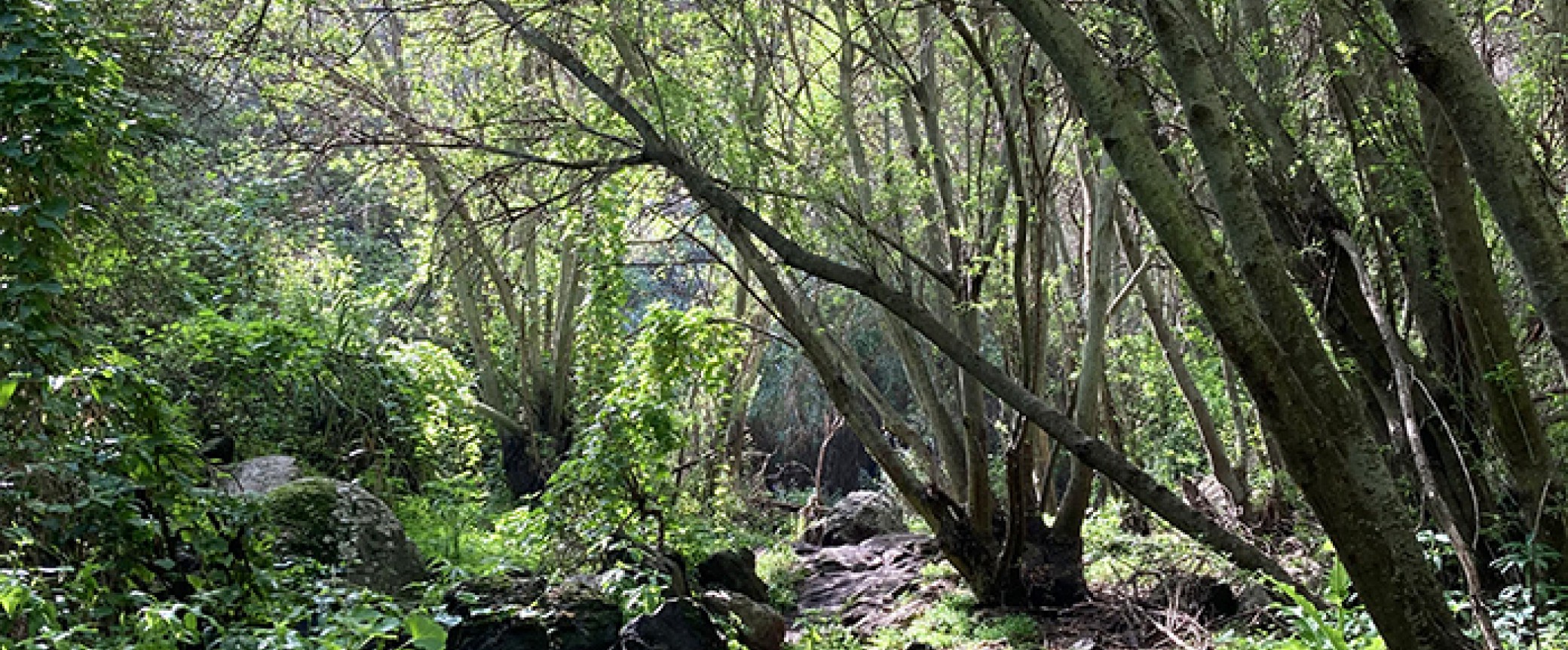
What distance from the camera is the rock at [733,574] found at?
7.43 metres

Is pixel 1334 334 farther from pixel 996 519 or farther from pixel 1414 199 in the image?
pixel 996 519

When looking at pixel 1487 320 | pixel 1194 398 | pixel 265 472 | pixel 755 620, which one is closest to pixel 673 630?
pixel 755 620

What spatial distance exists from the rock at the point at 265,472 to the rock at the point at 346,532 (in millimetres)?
409

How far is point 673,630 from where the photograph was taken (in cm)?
500

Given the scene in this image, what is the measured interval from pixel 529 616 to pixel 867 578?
550 cm

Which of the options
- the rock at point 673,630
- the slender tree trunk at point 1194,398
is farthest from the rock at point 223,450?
the slender tree trunk at point 1194,398

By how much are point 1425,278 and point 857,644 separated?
3739 mm

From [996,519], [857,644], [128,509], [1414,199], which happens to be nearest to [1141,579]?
[996,519]

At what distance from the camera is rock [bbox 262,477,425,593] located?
18.4ft

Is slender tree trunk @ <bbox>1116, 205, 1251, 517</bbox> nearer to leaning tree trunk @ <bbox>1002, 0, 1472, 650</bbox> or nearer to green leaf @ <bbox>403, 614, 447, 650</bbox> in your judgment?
leaning tree trunk @ <bbox>1002, 0, 1472, 650</bbox>

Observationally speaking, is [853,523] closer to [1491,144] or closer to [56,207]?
[56,207]

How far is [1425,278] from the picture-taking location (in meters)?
5.07

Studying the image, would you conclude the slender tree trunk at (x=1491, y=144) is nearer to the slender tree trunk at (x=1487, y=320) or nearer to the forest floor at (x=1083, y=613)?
the slender tree trunk at (x=1487, y=320)

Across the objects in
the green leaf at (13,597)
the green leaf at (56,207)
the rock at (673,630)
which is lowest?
the rock at (673,630)
